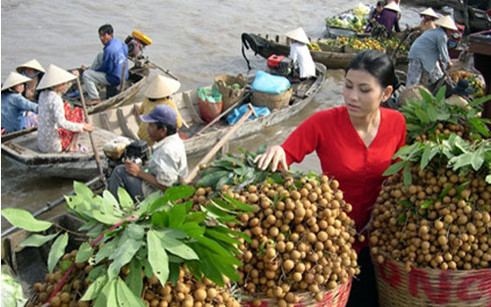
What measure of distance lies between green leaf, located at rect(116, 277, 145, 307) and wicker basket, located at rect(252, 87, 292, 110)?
6.58 metres

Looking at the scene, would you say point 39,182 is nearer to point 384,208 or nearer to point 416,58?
point 384,208

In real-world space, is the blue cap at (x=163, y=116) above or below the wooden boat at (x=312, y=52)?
above

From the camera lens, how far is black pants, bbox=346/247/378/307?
A: 8.73ft

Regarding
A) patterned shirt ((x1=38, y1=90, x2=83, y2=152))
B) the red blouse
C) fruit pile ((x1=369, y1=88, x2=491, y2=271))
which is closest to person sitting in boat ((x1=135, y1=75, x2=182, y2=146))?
patterned shirt ((x1=38, y1=90, x2=83, y2=152))

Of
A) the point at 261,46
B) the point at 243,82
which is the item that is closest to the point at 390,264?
the point at 243,82

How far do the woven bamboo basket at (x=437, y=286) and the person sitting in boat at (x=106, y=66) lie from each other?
6.53m

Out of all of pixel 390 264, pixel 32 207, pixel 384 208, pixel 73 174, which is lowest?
pixel 32 207

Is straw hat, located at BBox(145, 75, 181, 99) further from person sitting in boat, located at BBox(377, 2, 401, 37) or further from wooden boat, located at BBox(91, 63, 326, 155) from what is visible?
person sitting in boat, located at BBox(377, 2, 401, 37)

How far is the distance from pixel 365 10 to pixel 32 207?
37.8 ft

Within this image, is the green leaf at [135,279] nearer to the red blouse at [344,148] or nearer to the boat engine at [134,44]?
the red blouse at [344,148]

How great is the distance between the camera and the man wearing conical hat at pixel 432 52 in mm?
7798

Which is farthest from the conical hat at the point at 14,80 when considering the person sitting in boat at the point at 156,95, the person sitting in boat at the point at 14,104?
the person sitting in boat at the point at 156,95

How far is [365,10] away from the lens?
14.5 metres

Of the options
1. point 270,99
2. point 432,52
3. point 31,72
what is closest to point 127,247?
point 31,72
